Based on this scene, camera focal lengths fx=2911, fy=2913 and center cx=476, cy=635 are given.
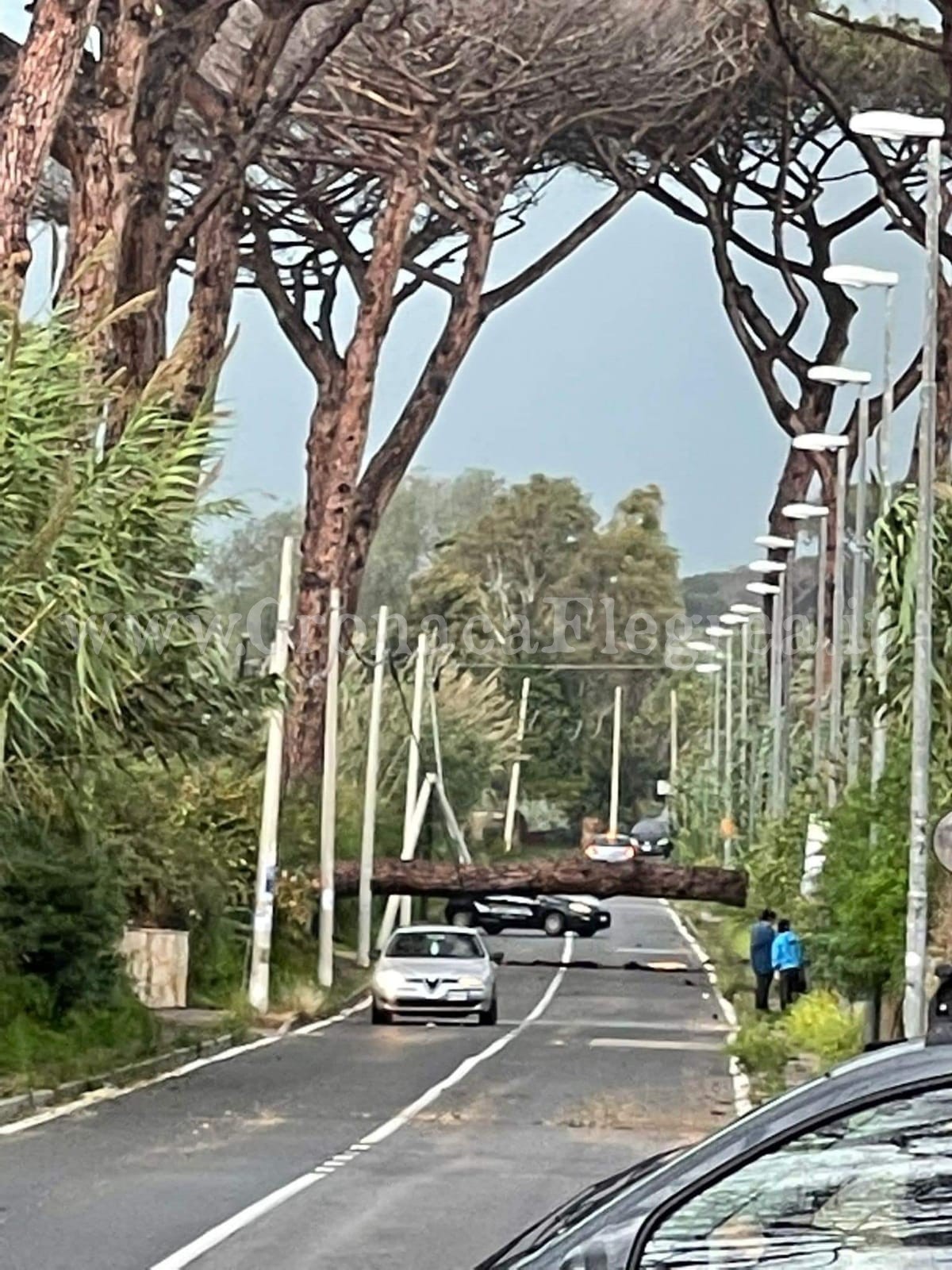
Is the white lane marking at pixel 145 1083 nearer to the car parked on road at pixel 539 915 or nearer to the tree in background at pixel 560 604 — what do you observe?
the car parked on road at pixel 539 915

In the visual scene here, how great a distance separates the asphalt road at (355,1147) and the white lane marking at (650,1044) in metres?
0.08

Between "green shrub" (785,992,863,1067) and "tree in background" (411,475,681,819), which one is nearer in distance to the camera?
"green shrub" (785,992,863,1067)

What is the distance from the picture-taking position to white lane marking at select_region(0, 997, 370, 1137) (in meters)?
22.4

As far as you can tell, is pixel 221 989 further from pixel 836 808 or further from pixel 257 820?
pixel 836 808

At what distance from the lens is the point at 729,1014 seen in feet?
148

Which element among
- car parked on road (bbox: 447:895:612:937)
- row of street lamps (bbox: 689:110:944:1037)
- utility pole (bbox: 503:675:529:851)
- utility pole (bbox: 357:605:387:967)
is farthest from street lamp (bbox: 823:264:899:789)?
utility pole (bbox: 503:675:529:851)

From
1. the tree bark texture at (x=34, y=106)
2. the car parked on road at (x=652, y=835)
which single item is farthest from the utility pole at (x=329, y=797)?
the car parked on road at (x=652, y=835)

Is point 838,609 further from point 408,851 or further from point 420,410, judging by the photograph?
point 408,851

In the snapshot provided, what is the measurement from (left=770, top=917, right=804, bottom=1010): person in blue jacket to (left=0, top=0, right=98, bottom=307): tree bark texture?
16.1 m

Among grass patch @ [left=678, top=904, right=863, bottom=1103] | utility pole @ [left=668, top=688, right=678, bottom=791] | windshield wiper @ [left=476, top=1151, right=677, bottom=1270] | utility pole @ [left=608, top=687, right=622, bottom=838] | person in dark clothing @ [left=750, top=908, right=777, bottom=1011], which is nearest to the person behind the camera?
windshield wiper @ [left=476, top=1151, right=677, bottom=1270]

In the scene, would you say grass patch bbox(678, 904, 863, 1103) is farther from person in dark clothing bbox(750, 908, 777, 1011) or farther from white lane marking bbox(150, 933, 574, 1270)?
white lane marking bbox(150, 933, 574, 1270)

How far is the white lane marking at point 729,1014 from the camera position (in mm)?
25453

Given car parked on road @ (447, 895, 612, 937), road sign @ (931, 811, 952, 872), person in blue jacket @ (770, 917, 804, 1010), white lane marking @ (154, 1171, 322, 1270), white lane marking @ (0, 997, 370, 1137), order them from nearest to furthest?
white lane marking @ (154, 1171, 322, 1270) → road sign @ (931, 811, 952, 872) → white lane marking @ (0, 997, 370, 1137) → person in blue jacket @ (770, 917, 804, 1010) → car parked on road @ (447, 895, 612, 937)

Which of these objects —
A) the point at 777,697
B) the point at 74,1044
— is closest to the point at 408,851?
the point at 777,697
